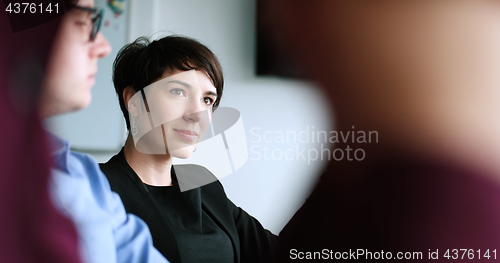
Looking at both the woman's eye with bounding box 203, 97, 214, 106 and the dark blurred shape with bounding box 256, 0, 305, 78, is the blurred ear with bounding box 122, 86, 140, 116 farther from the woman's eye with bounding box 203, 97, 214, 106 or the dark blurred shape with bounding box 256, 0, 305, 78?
the dark blurred shape with bounding box 256, 0, 305, 78

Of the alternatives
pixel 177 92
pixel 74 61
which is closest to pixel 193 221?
pixel 177 92

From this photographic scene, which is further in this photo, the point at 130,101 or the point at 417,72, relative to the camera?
the point at 417,72

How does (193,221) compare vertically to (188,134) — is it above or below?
below

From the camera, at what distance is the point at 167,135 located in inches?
25.1

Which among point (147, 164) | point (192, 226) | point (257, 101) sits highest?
point (257, 101)

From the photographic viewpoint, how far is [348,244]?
769 mm

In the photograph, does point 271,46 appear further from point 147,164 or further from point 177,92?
point 147,164

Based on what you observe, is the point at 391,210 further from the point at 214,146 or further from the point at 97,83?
the point at 97,83

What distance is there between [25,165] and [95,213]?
5.1 inches

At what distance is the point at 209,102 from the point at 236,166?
0.46 ft

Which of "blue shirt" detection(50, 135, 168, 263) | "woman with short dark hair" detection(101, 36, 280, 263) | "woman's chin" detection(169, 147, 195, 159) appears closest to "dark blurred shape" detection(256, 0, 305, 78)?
"woman with short dark hair" detection(101, 36, 280, 263)

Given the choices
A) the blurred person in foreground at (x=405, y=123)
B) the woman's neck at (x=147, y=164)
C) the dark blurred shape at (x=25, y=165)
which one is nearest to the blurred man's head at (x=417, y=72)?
the blurred person in foreground at (x=405, y=123)

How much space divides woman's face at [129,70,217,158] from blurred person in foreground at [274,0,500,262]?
0.78 ft

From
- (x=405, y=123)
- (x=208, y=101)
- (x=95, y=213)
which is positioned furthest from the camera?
(x=405, y=123)
